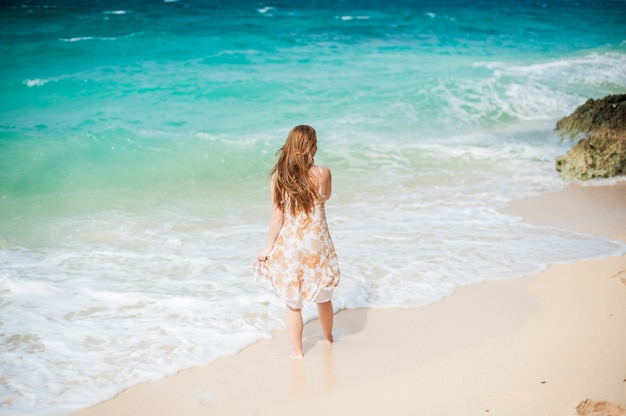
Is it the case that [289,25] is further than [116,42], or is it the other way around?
[289,25]

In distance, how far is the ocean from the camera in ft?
17.3

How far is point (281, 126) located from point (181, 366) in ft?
35.7

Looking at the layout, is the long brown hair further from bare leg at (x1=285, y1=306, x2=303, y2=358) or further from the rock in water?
the rock in water

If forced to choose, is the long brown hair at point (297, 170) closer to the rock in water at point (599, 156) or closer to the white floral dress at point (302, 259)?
the white floral dress at point (302, 259)

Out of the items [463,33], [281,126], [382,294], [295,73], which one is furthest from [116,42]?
[382,294]

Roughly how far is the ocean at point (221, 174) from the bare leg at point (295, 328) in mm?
461

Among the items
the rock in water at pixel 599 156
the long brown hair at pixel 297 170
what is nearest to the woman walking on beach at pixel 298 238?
the long brown hair at pixel 297 170

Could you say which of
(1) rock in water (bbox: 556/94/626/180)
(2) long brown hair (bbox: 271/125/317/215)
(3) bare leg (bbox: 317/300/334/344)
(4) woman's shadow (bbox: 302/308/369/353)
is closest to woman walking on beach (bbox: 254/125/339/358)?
(2) long brown hair (bbox: 271/125/317/215)

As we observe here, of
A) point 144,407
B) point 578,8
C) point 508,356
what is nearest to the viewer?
point 144,407

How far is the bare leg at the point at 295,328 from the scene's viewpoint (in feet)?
14.8

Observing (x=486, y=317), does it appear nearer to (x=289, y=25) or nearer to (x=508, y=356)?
(x=508, y=356)

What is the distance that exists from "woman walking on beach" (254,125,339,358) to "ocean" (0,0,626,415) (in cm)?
76

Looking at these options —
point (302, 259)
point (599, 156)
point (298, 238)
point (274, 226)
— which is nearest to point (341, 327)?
point (302, 259)

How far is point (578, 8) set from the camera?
4728 cm
